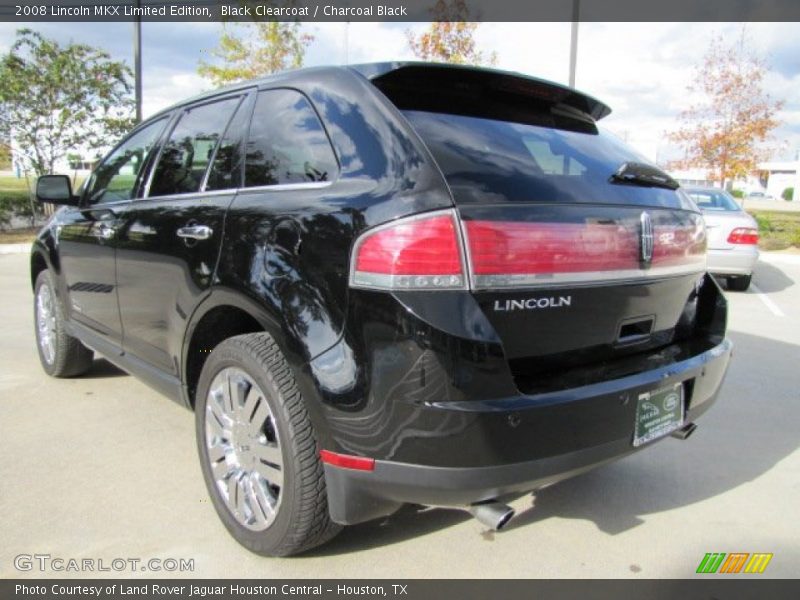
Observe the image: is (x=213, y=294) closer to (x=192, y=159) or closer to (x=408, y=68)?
(x=192, y=159)

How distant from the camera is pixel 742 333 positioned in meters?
6.61

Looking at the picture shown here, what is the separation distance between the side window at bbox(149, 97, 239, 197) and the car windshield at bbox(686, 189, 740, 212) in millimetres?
8350

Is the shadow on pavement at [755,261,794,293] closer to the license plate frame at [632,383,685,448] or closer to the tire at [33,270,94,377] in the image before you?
the license plate frame at [632,383,685,448]

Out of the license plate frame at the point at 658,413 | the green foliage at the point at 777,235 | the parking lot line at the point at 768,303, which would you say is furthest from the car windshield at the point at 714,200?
the license plate frame at the point at 658,413

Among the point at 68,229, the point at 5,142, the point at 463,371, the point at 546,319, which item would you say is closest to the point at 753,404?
the point at 546,319

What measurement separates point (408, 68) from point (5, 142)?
52.7 feet

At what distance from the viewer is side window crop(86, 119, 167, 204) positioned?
11.7 ft

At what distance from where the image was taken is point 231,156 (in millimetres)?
2742

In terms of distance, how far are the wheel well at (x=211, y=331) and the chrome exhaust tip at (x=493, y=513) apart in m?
1.08

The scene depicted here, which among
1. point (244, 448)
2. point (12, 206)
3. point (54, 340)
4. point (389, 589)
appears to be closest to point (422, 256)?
point (244, 448)

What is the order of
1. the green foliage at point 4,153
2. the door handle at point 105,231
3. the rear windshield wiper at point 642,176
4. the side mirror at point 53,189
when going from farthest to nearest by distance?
1. the green foliage at point 4,153
2. the side mirror at point 53,189
3. the door handle at point 105,231
4. the rear windshield wiper at point 642,176

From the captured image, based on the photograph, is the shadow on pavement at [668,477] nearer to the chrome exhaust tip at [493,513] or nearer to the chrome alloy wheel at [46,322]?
the chrome exhaust tip at [493,513]

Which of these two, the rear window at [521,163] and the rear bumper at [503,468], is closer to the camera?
the rear bumper at [503,468]

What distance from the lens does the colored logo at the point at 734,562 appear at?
8.11 feet
